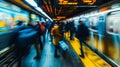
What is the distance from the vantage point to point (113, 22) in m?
6.30

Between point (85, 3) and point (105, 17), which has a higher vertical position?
point (85, 3)

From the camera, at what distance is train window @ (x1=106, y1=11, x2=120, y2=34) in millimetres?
5776

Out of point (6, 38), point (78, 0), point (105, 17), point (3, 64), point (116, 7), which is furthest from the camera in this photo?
point (78, 0)

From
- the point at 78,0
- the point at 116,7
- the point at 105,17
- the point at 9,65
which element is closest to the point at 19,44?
the point at 9,65

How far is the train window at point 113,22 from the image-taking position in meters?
5.78

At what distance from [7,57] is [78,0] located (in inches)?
262

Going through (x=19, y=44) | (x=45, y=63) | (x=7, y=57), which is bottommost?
(x=45, y=63)

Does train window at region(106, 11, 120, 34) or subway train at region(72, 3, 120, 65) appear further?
subway train at region(72, 3, 120, 65)

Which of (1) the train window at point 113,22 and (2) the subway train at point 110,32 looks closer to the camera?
(1) the train window at point 113,22

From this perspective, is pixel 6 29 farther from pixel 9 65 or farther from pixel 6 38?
pixel 9 65

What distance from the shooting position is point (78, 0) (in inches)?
443

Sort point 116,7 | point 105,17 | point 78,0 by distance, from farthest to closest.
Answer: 1. point 78,0
2. point 105,17
3. point 116,7

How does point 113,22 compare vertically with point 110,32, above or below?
above

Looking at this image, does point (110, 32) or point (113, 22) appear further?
point (110, 32)
